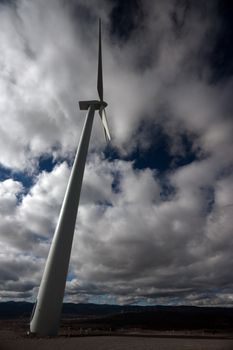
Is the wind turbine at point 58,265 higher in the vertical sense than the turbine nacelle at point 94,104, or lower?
lower

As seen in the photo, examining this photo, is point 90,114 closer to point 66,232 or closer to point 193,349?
point 66,232

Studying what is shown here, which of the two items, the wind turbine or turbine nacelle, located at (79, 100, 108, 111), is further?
turbine nacelle, located at (79, 100, 108, 111)

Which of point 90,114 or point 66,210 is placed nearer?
point 66,210

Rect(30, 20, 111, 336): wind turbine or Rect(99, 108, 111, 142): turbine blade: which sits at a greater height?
Rect(99, 108, 111, 142): turbine blade

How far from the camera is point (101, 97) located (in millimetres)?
46031

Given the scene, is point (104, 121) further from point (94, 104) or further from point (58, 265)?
point (58, 265)

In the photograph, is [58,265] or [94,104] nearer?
[58,265]

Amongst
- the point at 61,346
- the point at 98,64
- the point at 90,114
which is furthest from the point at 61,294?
the point at 98,64

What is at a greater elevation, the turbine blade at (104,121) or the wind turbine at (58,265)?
the turbine blade at (104,121)

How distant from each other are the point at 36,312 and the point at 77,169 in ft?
53.4

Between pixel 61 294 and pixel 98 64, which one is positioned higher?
pixel 98 64

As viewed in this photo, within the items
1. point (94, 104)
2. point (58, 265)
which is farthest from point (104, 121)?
point (58, 265)

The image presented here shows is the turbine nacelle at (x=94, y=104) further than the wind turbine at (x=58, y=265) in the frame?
Yes

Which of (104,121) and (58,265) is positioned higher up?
(104,121)
